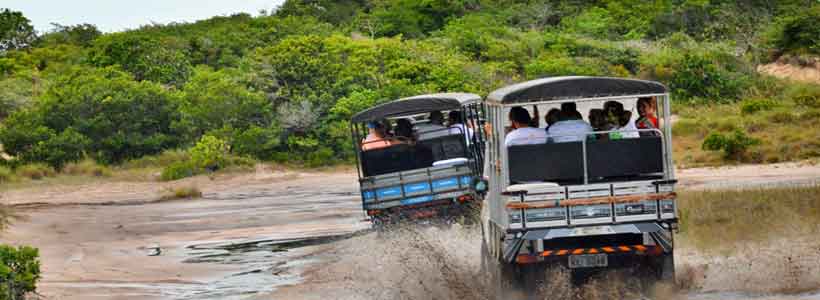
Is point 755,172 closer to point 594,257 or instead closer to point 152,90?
point 594,257

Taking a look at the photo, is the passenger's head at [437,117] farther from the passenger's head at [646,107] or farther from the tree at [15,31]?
the tree at [15,31]

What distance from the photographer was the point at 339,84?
47031 millimetres

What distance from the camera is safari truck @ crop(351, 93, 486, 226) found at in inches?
724

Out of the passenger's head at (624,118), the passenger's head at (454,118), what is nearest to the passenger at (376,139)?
the passenger's head at (454,118)

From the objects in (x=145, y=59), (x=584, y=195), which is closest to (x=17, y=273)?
(x=584, y=195)

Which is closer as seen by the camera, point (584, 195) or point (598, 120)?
point (584, 195)

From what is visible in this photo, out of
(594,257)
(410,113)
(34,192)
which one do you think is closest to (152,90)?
(34,192)

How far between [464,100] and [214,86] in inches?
1159

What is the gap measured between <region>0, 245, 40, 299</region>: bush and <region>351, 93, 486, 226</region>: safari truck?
17.4ft

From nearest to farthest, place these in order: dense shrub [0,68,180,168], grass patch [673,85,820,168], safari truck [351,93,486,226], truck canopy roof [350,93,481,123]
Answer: safari truck [351,93,486,226] < truck canopy roof [350,93,481,123] < grass patch [673,85,820,168] < dense shrub [0,68,180,168]

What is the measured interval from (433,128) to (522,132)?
7825mm

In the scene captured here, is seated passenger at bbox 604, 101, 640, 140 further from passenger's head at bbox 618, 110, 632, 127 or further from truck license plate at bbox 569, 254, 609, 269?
truck license plate at bbox 569, 254, 609, 269

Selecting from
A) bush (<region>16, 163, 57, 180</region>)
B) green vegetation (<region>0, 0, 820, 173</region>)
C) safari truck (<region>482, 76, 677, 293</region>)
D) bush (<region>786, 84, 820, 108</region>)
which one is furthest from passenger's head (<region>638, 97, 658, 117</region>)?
bush (<region>16, 163, 57, 180</region>)

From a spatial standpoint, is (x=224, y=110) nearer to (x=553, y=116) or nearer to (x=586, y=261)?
(x=553, y=116)
